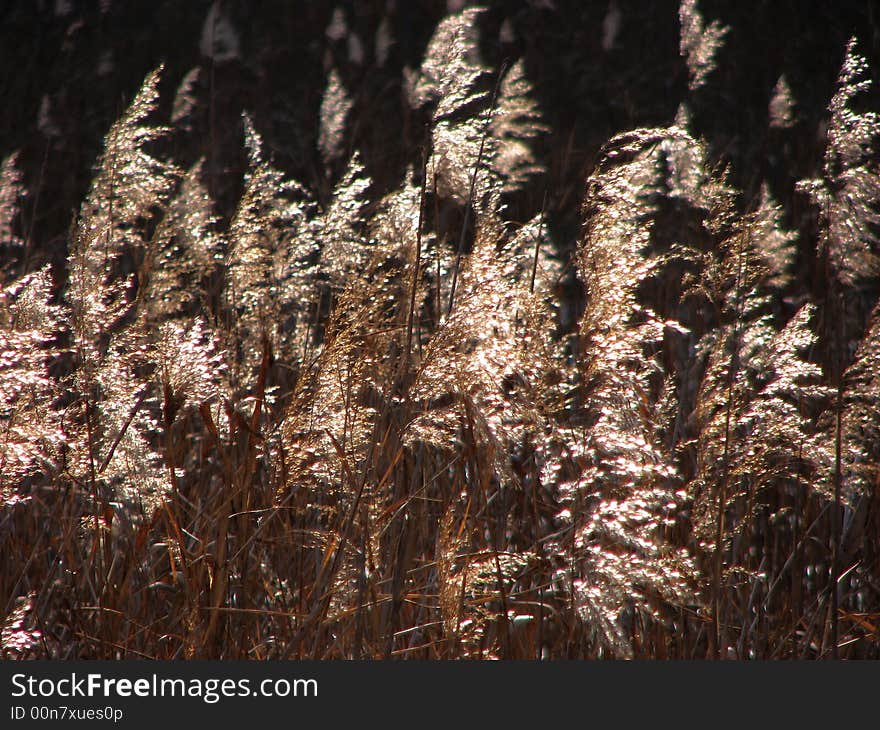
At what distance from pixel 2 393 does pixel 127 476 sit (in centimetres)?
29

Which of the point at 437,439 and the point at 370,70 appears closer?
the point at 437,439

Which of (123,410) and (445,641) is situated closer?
(445,641)

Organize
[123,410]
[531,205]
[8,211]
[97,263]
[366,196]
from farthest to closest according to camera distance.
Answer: [366,196] < [531,205] < [8,211] < [97,263] < [123,410]

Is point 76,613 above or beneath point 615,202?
beneath

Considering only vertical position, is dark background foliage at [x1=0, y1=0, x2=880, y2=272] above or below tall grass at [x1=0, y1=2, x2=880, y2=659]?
above

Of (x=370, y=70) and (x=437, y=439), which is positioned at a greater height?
(x=370, y=70)

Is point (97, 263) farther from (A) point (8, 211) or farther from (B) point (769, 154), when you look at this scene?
(B) point (769, 154)

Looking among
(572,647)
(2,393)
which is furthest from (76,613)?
(572,647)

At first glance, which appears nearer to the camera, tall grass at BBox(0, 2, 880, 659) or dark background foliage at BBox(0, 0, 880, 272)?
tall grass at BBox(0, 2, 880, 659)

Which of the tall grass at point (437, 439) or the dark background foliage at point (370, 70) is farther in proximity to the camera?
the dark background foliage at point (370, 70)

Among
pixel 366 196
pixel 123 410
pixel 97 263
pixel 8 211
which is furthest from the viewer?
pixel 366 196

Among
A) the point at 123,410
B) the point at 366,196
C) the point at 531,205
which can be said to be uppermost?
the point at 366,196

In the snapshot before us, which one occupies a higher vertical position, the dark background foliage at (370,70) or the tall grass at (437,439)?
the dark background foliage at (370,70)

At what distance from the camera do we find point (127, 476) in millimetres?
1468
